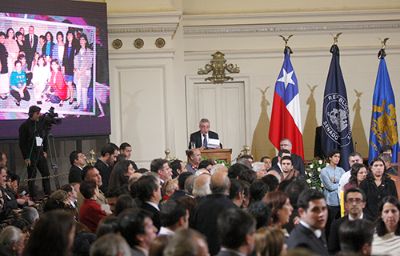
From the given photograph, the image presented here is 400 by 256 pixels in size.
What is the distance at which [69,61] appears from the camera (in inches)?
543

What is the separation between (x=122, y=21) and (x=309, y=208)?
956 centimetres

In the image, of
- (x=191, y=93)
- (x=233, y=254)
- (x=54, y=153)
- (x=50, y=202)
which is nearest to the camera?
(x=233, y=254)

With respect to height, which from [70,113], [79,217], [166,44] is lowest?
[79,217]

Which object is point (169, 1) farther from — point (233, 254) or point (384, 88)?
point (233, 254)

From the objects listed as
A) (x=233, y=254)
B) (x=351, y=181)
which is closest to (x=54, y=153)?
(x=351, y=181)

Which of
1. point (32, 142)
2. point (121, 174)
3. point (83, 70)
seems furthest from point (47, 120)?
point (121, 174)

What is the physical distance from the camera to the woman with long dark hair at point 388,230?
21.0 feet

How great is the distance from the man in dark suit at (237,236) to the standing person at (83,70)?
938 cm

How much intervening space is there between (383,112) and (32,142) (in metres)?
6.14

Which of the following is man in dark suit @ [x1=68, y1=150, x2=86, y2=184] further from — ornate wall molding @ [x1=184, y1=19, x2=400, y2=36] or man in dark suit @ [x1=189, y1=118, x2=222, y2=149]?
ornate wall molding @ [x1=184, y1=19, x2=400, y2=36]

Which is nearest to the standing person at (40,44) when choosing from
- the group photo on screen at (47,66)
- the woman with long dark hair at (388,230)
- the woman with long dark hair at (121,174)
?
the group photo on screen at (47,66)

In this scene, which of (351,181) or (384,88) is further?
(384,88)

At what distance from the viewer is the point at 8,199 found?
32.4 feet

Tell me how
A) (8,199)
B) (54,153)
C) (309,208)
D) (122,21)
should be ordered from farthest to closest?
(122,21), (54,153), (8,199), (309,208)
